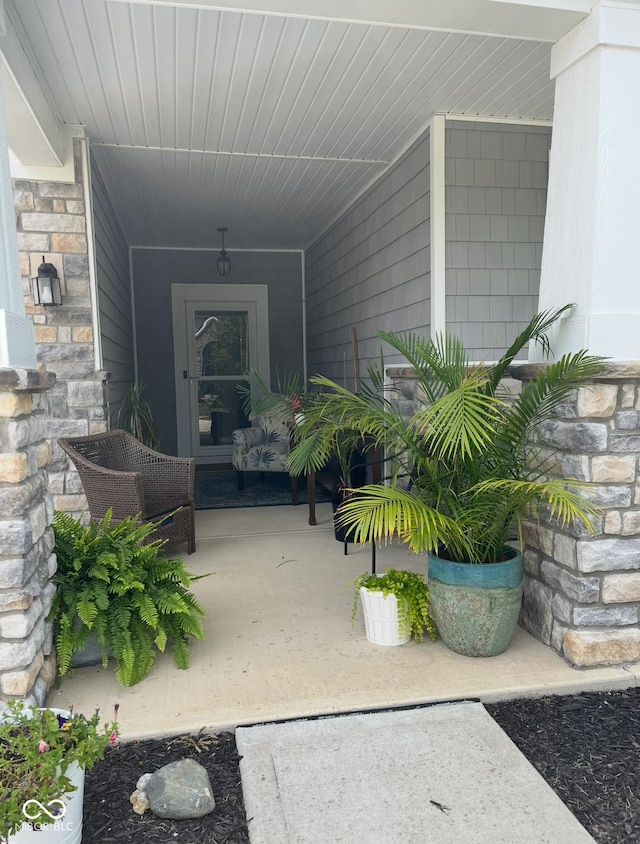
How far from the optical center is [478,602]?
7.68 feet

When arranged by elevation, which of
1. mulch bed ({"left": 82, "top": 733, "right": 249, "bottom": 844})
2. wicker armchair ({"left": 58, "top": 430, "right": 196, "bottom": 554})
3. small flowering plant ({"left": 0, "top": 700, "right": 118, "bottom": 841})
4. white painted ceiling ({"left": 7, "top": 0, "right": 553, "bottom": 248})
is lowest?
mulch bed ({"left": 82, "top": 733, "right": 249, "bottom": 844})

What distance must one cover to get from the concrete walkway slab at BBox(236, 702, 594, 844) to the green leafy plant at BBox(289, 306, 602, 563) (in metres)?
0.62

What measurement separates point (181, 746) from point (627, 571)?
1.70 meters

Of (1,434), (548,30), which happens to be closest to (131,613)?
(1,434)

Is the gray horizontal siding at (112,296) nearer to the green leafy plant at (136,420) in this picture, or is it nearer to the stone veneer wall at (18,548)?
the green leafy plant at (136,420)

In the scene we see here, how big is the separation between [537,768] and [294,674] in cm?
89

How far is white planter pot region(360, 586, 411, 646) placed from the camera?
2473 mm

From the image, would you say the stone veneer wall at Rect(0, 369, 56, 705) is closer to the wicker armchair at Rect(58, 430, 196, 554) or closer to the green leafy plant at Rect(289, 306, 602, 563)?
the green leafy plant at Rect(289, 306, 602, 563)

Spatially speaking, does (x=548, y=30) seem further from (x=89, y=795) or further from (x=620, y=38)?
(x=89, y=795)

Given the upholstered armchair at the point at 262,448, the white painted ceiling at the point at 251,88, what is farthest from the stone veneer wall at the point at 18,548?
the upholstered armchair at the point at 262,448

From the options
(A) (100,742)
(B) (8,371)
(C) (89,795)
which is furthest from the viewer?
(B) (8,371)

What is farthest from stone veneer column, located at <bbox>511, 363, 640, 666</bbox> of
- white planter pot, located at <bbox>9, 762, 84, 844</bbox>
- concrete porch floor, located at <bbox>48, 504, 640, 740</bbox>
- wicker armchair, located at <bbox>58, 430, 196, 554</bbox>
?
wicker armchair, located at <bbox>58, 430, 196, 554</bbox>

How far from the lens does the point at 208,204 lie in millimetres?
5473

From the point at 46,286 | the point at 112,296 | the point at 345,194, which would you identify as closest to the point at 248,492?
the point at 112,296
